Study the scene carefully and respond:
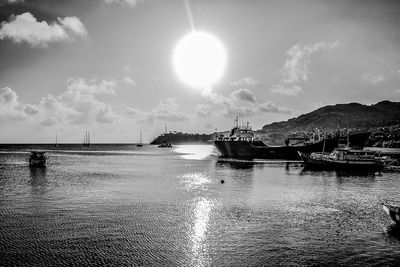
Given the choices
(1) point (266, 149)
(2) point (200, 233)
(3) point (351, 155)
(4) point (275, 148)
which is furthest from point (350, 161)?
(2) point (200, 233)

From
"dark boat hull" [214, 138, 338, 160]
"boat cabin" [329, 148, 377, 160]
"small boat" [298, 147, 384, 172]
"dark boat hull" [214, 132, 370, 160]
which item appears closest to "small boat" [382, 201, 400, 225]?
"small boat" [298, 147, 384, 172]

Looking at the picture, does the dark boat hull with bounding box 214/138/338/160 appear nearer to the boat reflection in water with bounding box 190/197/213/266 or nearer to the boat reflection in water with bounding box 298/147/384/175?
the boat reflection in water with bounding box 298/147/384/175

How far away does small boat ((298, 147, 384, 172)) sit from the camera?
254 ft

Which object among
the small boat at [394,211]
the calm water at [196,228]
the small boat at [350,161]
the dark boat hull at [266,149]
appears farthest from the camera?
the dark boat hull at [266,149]

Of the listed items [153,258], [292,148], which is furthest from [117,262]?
[292,148]

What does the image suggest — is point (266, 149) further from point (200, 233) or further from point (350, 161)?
point (200, 233)

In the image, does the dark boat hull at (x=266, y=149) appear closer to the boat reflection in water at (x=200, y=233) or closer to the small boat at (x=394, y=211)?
the boat reflection in water at (x=200, y=233)

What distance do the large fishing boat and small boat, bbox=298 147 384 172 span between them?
24.2 meters

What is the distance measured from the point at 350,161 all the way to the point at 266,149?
49.0 metres

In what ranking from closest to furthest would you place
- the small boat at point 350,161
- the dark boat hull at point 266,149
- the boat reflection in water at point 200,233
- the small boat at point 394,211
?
the boat reflection in water at point 200,233 < the small boat at point 394,211 < the small boat at point 350,161 < the dark boat hull at point 266,149

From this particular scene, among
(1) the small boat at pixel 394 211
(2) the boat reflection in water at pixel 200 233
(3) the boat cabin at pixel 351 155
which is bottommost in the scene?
(2) the boat reflection in water at pixel 200 233

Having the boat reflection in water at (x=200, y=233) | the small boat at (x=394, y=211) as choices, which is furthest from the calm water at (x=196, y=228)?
the small boat at (x=394, y=211)

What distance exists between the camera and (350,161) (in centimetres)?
7950

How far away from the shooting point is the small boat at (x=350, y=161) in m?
77.6
